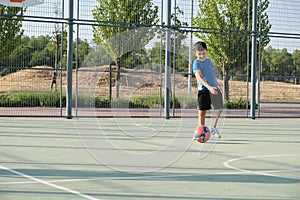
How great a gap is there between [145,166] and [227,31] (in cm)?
1771

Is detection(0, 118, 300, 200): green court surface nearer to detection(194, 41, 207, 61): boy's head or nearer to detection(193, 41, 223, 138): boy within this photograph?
detection(193, 41, 223, 138): boy

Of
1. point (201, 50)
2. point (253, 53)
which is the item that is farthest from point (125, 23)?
point (201, 50)

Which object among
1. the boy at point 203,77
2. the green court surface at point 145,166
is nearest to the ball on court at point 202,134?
the green court surface at point 145,166

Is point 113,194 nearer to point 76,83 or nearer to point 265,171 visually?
point 265,171

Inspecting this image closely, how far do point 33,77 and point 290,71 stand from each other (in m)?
11.2

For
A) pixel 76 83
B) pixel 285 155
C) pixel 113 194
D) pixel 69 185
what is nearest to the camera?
pixel 113 194

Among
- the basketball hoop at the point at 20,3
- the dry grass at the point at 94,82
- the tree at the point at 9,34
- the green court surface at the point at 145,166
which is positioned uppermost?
the basketball hoop at the point at 20,3

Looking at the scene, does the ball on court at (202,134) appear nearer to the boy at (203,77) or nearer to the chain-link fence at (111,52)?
the boy at (203,77)

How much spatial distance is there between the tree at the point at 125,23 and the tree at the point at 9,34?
2158 millimetres

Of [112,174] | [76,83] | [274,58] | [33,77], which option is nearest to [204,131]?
[112,174]

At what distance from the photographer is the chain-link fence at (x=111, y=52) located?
16.0 metres

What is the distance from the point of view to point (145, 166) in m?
7.16

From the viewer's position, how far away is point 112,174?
6430 mm

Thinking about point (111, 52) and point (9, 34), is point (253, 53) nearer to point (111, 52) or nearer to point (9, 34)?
point (111, 52)
